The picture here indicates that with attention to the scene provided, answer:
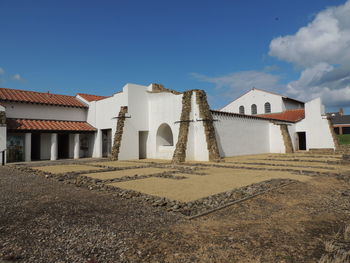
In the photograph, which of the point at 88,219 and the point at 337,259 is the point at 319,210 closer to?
the point at 337,259

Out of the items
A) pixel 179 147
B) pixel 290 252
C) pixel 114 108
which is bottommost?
pixel 290 252

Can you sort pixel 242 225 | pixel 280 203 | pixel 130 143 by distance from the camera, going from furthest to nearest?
pixel 130 143
pixel 280 203
pixel 242 225

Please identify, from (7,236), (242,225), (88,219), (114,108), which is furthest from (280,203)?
(114,108)

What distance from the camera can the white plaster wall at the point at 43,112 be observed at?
69.6 ft

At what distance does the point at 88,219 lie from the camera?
4793 mm

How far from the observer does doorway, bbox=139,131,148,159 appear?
910 inches

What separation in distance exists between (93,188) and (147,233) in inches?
181

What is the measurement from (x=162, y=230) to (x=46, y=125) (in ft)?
69.5

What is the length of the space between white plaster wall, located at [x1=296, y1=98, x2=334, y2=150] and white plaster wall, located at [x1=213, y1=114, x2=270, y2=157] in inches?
207

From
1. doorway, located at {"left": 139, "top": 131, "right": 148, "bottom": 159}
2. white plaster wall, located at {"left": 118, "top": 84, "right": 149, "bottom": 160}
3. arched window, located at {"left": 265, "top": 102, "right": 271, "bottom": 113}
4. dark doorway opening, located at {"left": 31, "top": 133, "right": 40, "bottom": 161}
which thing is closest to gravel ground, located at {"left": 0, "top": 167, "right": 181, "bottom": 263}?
white plaster wall, located at {"left": 118, "top": 84, "right": 149, "bottom": 160}

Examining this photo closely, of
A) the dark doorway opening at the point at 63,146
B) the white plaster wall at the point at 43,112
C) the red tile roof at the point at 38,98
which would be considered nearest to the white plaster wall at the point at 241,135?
the white plaster wall at the point at 43,112

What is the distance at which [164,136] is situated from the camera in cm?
2317

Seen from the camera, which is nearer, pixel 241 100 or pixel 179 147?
pixel 179 147

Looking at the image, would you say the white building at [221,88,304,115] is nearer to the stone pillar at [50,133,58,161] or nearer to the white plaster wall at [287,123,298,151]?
the white plaster wall at [287,123,298,151]
